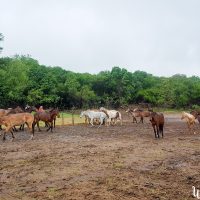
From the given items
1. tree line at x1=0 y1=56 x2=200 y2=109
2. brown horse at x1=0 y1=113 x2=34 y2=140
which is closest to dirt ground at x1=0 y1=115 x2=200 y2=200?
brown horse at x1=0 y1=113 x2=34 y2=140

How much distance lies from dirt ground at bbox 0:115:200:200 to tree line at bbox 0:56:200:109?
121ft

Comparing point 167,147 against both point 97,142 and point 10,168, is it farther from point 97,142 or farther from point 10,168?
point 10,168

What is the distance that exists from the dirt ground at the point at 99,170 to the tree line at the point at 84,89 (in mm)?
36893

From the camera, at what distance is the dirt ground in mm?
9594

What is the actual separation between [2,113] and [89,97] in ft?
116

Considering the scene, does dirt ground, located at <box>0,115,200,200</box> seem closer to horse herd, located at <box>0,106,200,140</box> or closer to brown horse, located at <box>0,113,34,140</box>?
brown horse, located at <box>0,113,34,140</box>

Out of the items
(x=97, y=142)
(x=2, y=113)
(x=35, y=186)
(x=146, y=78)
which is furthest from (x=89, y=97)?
(x=35, y=186)

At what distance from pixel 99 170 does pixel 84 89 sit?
50813mm

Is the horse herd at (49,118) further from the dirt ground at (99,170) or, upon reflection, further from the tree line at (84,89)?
the tree line at (84,89)

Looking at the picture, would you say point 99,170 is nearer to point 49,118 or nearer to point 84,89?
point 49,118

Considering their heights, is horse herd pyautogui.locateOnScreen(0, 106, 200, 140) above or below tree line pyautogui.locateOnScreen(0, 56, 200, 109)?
below

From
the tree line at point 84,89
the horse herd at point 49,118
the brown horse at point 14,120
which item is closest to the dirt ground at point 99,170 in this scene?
the brown horse at point 14,120

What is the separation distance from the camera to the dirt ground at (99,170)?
9.59 metres

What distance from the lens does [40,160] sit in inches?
555
